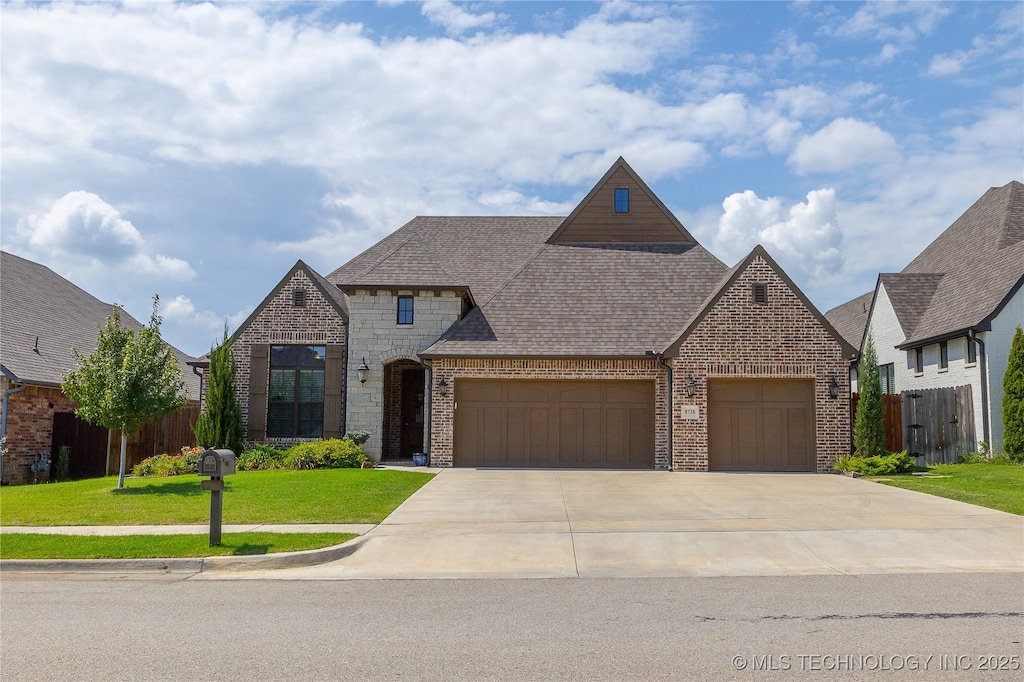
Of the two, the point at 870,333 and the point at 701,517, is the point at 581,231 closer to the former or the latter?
the point at 870,333

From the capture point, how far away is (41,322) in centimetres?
2431

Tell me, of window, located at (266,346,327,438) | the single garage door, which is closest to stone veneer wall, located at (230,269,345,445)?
A: window, located at (266,346,327,438)

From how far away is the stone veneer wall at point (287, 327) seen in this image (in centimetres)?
2242

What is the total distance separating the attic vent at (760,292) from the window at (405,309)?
923cm

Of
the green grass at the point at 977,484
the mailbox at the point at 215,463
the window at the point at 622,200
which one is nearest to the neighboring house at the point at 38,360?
the mailbox at the point at 215,463

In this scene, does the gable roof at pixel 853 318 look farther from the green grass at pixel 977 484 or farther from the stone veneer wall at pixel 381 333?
the stone veneer wall at pixel 381 333

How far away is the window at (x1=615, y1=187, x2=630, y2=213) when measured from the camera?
83.3ft

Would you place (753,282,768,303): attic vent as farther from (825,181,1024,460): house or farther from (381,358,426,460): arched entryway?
(381,358,426,460): arched entryway

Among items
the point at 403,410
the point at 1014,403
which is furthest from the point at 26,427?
the point at 1014,403

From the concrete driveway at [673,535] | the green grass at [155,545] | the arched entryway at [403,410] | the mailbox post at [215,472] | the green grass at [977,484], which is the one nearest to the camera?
the concrete driveway at [673,535]

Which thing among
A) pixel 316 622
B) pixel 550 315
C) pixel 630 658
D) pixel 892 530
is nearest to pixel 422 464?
pixel 550 315

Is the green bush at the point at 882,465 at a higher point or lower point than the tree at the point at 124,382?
lower

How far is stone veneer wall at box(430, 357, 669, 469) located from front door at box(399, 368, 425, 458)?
10.2ft

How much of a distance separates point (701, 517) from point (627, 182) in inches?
593
